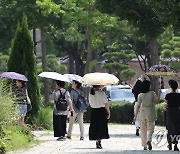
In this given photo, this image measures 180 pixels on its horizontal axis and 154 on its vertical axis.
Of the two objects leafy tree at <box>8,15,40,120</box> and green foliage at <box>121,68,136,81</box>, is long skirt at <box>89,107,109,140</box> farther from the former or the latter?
green foliage at <box>121,68,136,81</box>

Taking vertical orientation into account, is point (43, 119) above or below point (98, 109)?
below

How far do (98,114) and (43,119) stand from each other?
671cm

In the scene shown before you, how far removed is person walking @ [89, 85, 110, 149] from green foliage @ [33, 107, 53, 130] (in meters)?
6.16

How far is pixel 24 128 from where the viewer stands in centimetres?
1861

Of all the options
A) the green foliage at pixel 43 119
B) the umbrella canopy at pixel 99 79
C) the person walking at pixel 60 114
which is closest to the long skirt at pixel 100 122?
the umbrella canopy at pixel 99 79

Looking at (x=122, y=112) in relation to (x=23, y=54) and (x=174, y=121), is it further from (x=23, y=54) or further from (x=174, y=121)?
(x=174, y=121)

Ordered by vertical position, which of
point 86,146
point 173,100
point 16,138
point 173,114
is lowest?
point 86,146

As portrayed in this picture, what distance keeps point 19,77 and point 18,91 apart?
0.51 m

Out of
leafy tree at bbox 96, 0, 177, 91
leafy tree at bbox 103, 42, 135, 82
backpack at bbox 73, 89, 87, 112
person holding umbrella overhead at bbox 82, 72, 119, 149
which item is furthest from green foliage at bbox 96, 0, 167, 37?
leafy tree at bbox 103, 42, 135, 82

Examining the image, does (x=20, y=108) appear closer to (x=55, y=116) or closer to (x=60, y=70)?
(x=55, y=116)

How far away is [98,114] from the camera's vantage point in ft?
56.6

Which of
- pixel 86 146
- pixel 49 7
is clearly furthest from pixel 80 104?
pixel 49 7

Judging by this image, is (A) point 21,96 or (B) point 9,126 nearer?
(B) point 9,126

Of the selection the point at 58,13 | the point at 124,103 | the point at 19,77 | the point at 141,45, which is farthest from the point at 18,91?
the point at 141,45
